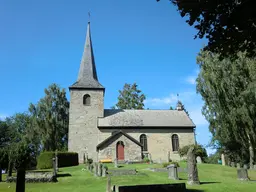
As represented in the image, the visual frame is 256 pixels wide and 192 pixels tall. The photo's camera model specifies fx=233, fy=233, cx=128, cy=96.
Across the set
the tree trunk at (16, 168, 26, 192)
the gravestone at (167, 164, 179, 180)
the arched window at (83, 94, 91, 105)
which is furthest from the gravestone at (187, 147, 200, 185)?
the arched window at (83, 94, 91, 105)

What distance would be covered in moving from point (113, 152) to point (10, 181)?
16.1m

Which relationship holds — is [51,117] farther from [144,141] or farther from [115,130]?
[144,141]

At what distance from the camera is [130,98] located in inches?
1972

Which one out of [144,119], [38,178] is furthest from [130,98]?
[38,178]

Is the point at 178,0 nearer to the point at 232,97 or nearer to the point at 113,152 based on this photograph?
the point at 232,97

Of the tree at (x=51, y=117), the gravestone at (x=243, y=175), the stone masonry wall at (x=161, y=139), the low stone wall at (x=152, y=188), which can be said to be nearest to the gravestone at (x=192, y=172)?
the gravestone at (x=243, y=175)

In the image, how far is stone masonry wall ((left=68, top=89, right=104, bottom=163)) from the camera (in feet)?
103

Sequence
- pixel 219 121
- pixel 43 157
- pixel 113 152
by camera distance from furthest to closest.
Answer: pixel 113 152 < pixel 43 157 < pixel 219 121

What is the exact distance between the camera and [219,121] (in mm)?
24453

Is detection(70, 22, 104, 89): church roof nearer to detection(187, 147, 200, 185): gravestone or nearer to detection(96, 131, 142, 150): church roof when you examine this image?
detection(96, 131, 142, 150): church roof

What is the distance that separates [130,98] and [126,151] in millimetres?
20895

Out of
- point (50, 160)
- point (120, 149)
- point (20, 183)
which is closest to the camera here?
point (20, 183)

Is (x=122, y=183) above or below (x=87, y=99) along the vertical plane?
below

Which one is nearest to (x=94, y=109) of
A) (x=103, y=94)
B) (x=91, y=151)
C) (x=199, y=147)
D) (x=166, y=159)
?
(x=103, y=94)
